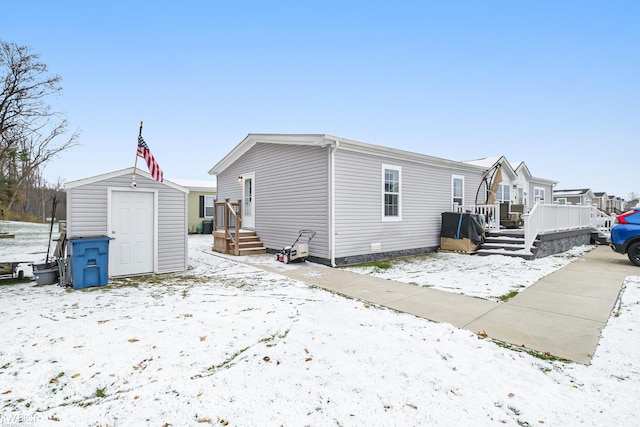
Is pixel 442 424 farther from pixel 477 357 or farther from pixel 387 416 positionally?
pixel 477 357

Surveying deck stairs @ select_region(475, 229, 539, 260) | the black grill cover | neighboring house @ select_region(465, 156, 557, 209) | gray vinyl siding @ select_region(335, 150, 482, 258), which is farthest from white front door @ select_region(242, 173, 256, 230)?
neighboring house @ select_region(465, 156, 557, 209)

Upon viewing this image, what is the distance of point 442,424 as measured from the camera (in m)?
2.10

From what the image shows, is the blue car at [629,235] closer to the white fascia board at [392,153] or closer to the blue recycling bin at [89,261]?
the white fascia board at [392,153]

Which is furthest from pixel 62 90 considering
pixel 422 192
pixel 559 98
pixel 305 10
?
pixel 559 98

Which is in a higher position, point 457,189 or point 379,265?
point 457,189

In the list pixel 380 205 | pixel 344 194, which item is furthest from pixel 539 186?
pixel 344 194

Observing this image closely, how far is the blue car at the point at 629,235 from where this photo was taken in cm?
834

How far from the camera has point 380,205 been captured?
9.55m

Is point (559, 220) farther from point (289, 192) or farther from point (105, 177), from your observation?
point (105, 177)

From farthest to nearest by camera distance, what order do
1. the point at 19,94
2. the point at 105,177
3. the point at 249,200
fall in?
the point at 19,94
the point at 249,200
the point at 105,177

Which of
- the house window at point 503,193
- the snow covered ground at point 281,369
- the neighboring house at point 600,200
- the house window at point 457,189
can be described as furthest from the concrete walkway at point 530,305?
the neighboring house at point 600,200

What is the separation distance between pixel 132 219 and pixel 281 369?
224 inches

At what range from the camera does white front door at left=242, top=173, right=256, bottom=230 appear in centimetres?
1177

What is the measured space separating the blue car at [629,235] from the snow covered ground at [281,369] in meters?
4.94
